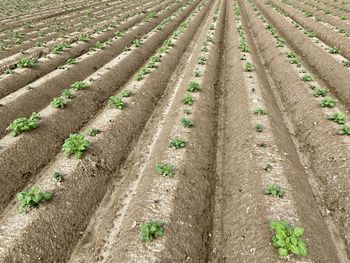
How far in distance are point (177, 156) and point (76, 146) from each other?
5.65m

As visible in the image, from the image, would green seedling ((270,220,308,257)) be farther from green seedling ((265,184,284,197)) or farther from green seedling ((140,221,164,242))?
green seedling ((140,221,164,242))

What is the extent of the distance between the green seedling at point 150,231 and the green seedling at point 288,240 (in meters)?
4.39

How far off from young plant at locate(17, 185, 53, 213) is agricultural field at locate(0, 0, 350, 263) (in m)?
0.05

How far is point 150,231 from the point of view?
11602 millimetres

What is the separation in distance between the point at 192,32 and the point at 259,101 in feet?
83.2

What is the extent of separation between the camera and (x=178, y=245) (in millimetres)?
11672

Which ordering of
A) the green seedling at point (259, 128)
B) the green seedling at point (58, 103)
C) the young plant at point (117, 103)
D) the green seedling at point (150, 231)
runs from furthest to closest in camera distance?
the young plant at point (117, 103) → the green seedling at point (58, 103) → the green seedling at point (259, 128) → the green seedling at point (150, 231)

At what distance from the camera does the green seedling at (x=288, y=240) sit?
1042cm

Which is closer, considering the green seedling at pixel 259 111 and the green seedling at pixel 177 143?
the green seedling at pixel 177 143

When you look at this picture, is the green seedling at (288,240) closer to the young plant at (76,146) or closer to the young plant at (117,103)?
the young plant at (76,146)

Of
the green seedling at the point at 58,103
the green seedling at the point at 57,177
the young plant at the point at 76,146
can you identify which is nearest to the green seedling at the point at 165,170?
the young plant at the point at 76,146

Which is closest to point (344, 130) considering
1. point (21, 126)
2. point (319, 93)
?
point (319, 93)

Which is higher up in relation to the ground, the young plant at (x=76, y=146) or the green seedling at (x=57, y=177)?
the young plant at (x=76, y=146)

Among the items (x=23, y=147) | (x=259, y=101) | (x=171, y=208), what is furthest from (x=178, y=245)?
(x=259, y=101)
